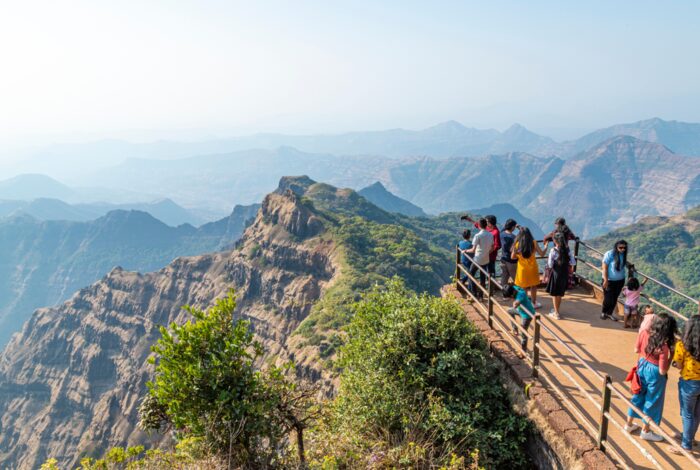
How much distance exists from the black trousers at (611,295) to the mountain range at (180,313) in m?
30.2

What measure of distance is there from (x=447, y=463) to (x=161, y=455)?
5.54 m

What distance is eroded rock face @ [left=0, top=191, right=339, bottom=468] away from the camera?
6481cm

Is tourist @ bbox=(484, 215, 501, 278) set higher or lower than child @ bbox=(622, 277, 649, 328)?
higher

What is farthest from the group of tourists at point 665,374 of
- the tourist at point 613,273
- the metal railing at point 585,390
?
the tourist at point 613,273

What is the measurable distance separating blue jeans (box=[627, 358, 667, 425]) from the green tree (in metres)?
1.88

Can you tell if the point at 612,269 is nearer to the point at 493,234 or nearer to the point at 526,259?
the point at 526,259

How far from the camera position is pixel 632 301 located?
396 inches

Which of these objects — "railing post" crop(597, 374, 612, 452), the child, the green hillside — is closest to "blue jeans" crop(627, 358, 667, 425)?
"railing post" crop(597, 374, 612, 452)

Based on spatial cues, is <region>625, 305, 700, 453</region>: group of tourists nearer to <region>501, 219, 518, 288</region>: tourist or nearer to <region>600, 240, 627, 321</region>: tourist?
<region>600, 240, 627, 321</region>: tourist

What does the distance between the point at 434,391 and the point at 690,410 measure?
12.7ft

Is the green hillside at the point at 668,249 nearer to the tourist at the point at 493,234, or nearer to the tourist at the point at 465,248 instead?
the tourist at the point at 465,248

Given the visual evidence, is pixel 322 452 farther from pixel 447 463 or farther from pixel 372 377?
pixel 447 463

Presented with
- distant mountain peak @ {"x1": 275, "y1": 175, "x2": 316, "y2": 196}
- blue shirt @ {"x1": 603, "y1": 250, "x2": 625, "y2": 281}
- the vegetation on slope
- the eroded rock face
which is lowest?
the eroded rock face

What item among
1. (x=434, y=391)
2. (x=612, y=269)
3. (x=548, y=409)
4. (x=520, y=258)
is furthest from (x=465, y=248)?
(x=548, y=409)
